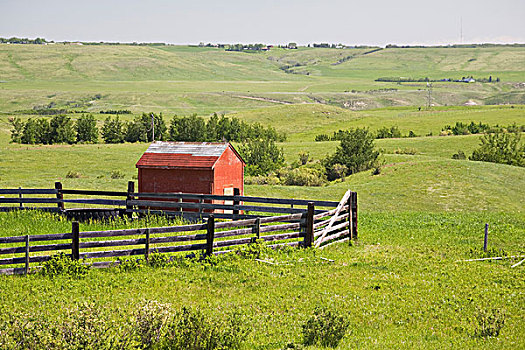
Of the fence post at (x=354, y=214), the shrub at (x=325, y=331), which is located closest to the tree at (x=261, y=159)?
the fence post at (x=354, y=214)

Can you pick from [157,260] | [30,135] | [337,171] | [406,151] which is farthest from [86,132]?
[157,260]

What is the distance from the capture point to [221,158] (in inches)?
1212

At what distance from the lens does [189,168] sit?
3016cm

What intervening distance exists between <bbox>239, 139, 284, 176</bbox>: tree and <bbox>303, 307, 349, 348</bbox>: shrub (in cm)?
4806

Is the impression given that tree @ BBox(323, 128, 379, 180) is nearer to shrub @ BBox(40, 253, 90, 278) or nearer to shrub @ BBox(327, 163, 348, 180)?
shrub @ BBox(327, 163, 348, 180)

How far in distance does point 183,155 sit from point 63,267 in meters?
17.8

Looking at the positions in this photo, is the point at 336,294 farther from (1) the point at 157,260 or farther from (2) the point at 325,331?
(1) the point at 157,260

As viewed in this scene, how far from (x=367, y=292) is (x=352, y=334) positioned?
2884mm

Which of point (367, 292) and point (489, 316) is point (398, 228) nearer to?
point (367, 292)

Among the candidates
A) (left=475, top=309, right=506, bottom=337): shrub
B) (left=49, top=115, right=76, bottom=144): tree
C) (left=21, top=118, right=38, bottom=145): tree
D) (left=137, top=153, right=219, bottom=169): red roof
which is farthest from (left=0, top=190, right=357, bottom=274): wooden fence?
(left=49, top=115, right=76, bottom=144): tree

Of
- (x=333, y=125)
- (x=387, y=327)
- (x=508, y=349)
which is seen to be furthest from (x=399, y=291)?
(x=333, y=125)

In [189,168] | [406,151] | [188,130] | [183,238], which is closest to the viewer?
[183,238]

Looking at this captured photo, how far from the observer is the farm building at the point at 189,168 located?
30203 mm

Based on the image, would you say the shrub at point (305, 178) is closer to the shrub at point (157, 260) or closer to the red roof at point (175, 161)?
the red roof at point (175, 161)
